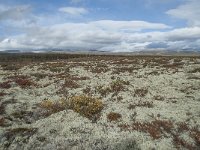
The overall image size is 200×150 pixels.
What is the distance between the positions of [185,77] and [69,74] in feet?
44.5

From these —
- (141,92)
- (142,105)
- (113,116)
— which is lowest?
(113,116)

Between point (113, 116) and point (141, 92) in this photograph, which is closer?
point (113, 116)

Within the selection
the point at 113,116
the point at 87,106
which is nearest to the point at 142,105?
the point at 113,116

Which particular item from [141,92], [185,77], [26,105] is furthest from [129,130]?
[185,77]

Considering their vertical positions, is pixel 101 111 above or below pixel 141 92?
below

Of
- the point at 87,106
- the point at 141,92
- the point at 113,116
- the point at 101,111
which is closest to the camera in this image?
the point at 113,116

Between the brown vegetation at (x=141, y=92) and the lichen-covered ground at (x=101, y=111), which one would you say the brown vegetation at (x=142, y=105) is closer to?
the lichen-covered ground at (x=101, y=111)

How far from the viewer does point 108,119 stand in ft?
77.9

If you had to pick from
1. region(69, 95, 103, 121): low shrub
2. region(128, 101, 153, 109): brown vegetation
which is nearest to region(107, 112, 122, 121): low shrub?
region(69, 95, 103, 121): low shrub

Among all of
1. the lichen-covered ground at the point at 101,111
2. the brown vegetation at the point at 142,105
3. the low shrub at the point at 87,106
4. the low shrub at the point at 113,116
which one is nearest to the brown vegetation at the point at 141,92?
the lichen-covered ground at the point at 101,111

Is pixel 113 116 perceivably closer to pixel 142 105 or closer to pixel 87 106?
pixel 87 106

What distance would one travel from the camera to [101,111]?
25125 millimetres

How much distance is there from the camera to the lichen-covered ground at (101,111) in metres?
21.2

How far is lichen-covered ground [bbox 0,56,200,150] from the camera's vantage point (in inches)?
834
